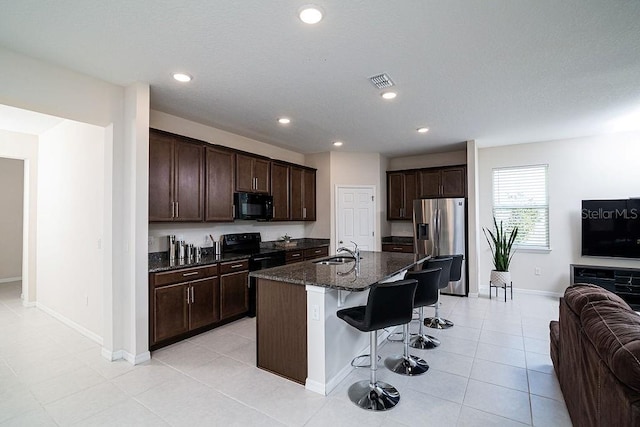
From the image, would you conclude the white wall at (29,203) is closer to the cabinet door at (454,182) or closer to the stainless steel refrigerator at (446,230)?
the stainless steel refrigerator at (446,230)

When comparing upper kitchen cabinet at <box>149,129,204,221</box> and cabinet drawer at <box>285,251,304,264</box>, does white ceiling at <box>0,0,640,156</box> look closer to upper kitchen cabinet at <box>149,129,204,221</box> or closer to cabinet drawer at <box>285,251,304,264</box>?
upper kitchen cabinet at <box>149,129,204,221</box>

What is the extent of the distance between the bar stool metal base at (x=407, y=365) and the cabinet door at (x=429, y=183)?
3.68 meters

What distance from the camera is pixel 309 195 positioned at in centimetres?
590

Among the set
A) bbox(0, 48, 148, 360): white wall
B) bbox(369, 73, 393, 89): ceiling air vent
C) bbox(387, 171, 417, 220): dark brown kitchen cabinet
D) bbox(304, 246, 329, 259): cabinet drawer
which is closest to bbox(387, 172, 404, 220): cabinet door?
bbox(387, 171, 417, 220): dark brown kitchen cabinet

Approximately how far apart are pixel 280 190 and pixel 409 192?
8.83 feet

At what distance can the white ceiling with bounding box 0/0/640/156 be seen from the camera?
6.31ft

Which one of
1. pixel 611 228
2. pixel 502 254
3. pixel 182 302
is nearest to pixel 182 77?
pixel 182 302

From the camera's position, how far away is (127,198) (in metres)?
2.98

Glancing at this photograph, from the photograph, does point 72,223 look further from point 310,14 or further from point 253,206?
point 310,14

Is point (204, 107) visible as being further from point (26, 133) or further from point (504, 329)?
point (504, 329)

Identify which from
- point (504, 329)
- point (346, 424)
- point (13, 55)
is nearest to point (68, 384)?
point (346, 424)

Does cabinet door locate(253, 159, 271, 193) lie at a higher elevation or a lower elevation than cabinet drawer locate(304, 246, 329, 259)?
higher

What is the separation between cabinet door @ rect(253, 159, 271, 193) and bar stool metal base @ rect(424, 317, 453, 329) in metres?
3.08

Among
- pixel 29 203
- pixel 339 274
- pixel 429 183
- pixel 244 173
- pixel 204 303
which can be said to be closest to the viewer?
pixel 339 274
